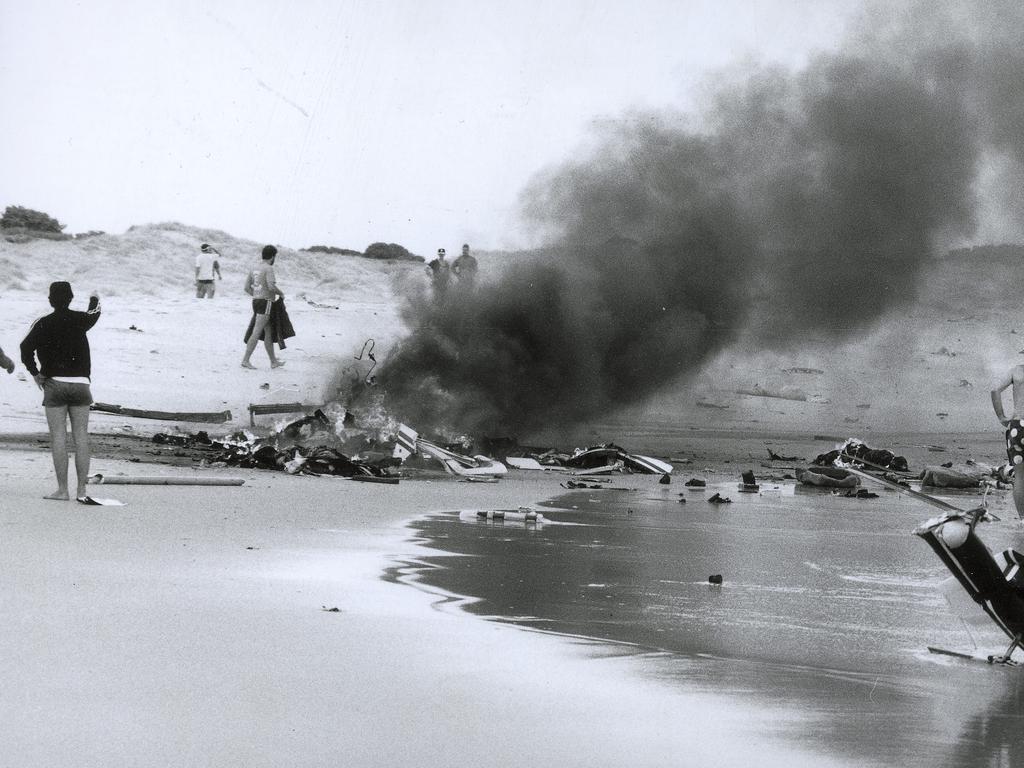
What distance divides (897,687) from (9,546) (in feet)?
16.8

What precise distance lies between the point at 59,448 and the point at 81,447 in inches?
8.0

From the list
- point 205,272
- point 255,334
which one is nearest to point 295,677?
point 255,334

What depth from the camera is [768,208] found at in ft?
77.0

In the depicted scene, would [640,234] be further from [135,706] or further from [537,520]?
[135,706]

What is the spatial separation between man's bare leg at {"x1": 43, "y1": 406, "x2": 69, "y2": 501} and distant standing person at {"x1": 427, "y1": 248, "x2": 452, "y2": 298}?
1013cm

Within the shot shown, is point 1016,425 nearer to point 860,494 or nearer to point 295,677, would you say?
point 860,494

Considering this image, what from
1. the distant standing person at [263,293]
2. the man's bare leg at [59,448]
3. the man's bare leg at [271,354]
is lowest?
the man's bare leg at [59,448]

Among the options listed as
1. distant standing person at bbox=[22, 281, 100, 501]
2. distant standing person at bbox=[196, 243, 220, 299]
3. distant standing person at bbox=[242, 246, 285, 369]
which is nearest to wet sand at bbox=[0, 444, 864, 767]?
distant standing person at bbox=[22, 281, 100, 501]

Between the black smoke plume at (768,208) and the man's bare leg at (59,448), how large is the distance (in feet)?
37.2

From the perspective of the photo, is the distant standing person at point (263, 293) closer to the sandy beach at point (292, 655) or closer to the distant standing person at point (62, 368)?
the sandy beach at point (292, 655)

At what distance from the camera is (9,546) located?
7906 millimetres

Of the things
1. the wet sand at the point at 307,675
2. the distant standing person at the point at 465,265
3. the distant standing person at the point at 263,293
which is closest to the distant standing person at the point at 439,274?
the distant standing person at the point at 465,265

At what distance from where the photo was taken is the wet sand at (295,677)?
13.8 ft

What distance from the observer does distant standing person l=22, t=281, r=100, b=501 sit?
10406 mm
